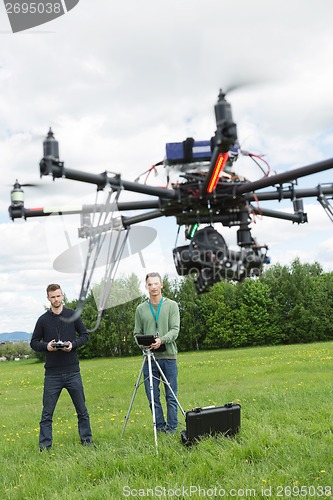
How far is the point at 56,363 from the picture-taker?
7062 mm

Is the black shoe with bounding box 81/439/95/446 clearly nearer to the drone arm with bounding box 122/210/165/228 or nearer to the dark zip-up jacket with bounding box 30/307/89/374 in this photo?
the dark zip-up jacket with bounding box 30/307/89/374

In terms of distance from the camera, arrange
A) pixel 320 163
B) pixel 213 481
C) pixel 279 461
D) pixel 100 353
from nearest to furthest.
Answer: pixel 320 163 < pixel 213 481 < pixel 279 461 < pixel 100 353

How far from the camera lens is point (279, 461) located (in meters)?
5.54

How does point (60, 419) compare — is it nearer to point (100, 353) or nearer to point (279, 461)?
point (279, 461)

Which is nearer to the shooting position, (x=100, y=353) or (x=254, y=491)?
(x=254, y=491)

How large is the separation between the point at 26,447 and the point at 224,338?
4823cm

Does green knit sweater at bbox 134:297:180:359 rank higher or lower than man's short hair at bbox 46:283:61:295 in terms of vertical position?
lower

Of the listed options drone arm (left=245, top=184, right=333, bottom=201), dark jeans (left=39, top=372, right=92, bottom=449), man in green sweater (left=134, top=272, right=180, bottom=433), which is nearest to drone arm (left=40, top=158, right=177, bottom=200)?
drone arm (left=245, top=184, right=333, bottom=201)

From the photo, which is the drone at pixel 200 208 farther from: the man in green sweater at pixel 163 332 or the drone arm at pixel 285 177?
the man in green sweater at pixel 163 332

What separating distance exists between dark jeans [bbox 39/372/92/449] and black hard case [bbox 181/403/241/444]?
154 cm

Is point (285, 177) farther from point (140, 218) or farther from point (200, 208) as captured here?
point (140, 218)

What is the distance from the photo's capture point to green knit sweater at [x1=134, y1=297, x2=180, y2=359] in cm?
701

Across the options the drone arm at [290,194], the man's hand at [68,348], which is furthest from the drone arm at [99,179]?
the man's hand at [68,348]

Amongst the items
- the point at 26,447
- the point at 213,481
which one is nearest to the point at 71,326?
the point at 26,447
